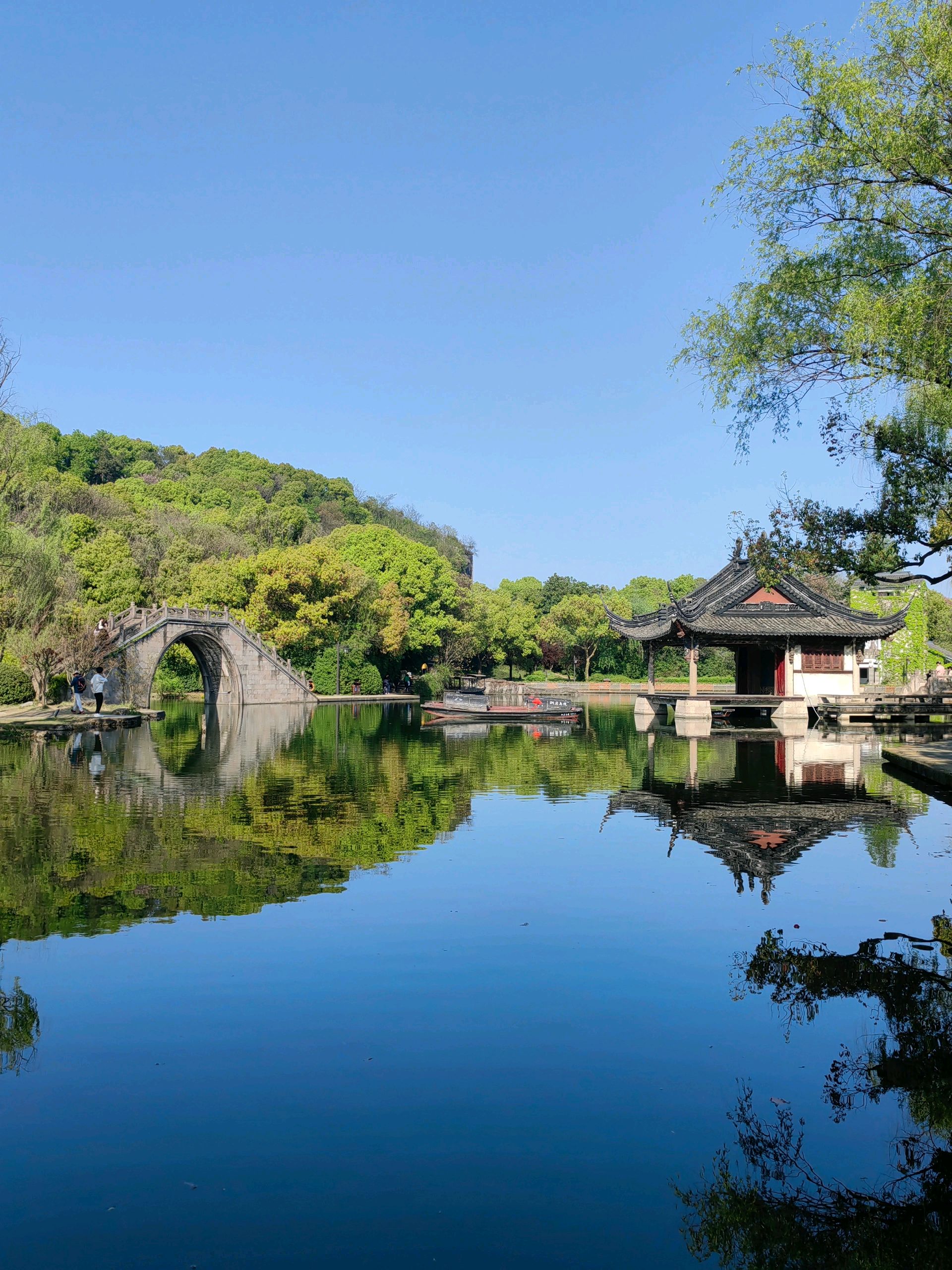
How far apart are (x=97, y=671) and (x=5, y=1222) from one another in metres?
34.4

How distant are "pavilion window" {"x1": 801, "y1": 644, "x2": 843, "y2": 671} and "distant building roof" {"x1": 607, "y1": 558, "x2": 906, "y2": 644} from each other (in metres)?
0.58

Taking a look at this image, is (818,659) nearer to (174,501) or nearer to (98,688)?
(98,688)

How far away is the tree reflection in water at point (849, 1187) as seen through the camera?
393 cm

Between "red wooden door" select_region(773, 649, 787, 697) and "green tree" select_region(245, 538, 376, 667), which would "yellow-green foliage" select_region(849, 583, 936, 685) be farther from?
"green tree" select_region(245, 538, 376, 667)

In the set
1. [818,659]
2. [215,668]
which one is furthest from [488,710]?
[215,668]

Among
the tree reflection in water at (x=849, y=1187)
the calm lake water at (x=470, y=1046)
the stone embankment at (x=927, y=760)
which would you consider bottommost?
the tree reflection in water at (x=849, y=1187)

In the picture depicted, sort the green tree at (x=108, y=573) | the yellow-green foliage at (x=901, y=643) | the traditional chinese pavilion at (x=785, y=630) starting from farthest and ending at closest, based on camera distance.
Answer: the green tree at (x=108, y=573) < the yellow-green foliage at (x=901, y=643) < the traditional chinese pavilion at (x=785, y=630)

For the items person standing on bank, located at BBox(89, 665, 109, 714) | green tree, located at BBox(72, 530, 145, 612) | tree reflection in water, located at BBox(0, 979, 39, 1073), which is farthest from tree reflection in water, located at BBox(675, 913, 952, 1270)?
green tree, located at BBox(72, 530, 145, 612)

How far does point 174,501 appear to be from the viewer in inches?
3420

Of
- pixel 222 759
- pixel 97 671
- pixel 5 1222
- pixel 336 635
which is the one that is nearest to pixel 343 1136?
pixel 5 1222

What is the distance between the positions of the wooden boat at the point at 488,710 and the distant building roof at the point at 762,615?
5747mm

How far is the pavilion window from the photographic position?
1576 inches

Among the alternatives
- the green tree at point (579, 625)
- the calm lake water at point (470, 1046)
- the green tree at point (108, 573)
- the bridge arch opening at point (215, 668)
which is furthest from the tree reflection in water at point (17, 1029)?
the green tree at point (579, 625)

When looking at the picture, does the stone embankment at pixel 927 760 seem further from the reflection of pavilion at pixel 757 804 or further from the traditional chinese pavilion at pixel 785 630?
the traditional chinese pavilion at pixel 785 630
